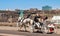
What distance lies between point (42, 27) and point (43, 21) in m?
0.79

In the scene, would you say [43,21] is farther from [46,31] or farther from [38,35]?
[38,35]

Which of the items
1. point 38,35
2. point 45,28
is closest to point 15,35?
point 38,35

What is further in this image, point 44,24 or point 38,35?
point 44,24

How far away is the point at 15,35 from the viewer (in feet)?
70.4

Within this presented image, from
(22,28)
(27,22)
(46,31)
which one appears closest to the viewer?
(46,31)

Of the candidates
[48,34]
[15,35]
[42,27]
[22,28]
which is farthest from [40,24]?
[22,28]

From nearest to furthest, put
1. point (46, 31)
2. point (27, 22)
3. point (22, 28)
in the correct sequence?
point (46, 31)
point (27, 22)
point (22, 28)

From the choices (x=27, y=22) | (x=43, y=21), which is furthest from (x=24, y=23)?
(x=43, y=21)

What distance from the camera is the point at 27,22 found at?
975 inches

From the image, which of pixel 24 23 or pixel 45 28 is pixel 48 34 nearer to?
pixel 45 28

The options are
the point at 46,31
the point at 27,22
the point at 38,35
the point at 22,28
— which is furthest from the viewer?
the point at 22,28

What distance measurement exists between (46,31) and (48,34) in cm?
103

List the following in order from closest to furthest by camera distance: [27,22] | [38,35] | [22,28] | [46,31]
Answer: [38,35] → [46,31] → [27,22] → [22,28]

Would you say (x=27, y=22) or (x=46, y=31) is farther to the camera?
(x=27, y=22)
